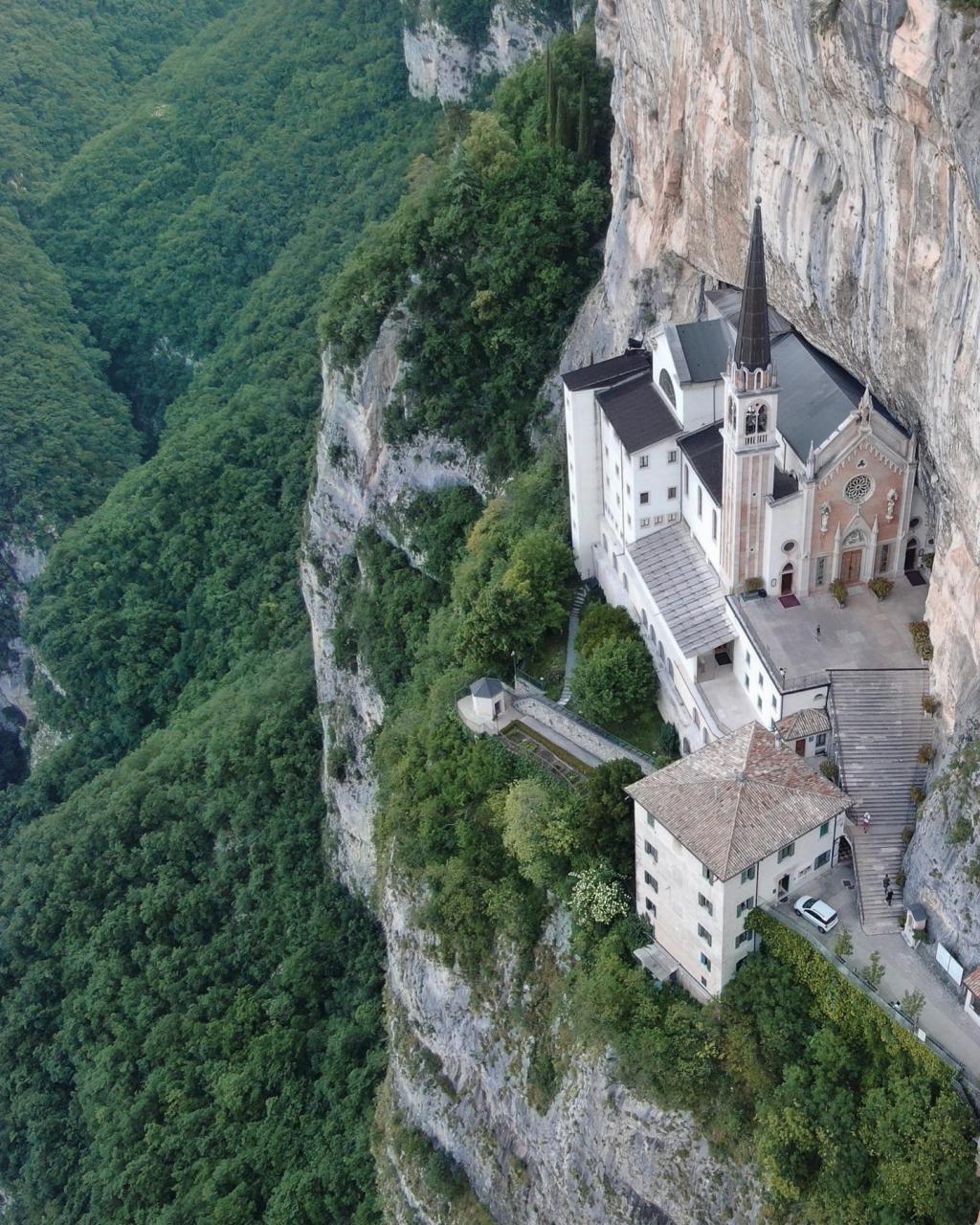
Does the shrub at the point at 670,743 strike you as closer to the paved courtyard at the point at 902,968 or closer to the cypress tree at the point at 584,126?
the paved courtyard at the point at 902,968

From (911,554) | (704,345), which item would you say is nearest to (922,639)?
(911,554)

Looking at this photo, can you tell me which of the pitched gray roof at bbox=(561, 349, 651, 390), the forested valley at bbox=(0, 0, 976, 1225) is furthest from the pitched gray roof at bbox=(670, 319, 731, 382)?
the forested valley at bbox=(0, 0, 976, 1225)

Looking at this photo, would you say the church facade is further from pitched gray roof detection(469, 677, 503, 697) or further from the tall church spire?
pitched gray roof detection(469, 677, 503, 697)

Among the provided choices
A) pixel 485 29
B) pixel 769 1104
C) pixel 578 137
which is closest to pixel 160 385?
pixel 485 29

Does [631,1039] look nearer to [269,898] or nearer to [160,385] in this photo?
[269,898]

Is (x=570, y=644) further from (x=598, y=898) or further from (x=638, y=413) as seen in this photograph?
(x=598, y=898)

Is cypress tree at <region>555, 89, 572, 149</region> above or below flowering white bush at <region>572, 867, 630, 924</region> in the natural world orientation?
above
